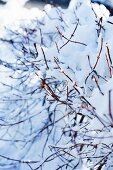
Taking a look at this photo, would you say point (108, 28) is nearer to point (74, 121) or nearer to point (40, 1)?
point (74, 121)

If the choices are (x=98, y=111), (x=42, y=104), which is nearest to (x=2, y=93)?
(x=42, y=104)

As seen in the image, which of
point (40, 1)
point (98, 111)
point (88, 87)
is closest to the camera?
point (98, 111)

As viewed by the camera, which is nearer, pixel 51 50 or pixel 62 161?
pixel 51 50

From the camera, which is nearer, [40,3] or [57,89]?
[57,89]

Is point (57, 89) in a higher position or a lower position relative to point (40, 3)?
lower

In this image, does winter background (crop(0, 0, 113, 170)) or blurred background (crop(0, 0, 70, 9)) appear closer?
winter background (crop(0, 0, 113, 170))

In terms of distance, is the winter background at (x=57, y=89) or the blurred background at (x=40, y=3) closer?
the winter background at (x=57, y=89)

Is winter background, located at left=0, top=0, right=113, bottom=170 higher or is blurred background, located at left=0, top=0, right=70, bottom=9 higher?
blurred background, located at left=0, top=0, right=70, bottom=9

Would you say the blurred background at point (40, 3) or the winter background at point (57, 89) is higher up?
the blurred background at point (40, 3)
